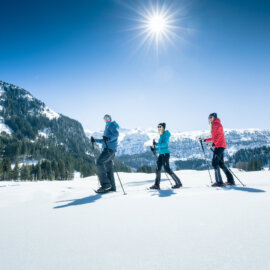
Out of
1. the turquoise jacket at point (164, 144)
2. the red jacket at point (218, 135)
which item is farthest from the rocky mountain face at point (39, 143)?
the red jacket at point (218, 135)

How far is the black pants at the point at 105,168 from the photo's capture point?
5.55m

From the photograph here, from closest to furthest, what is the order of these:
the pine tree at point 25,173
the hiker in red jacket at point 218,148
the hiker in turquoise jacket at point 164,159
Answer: the hiker in red jacket at point 218,148 → the hiker in turquoise jacket at point 164,159 → the pine tree at point 25,173

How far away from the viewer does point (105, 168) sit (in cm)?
572

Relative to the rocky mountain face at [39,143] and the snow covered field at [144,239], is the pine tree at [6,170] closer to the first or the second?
the rocky mountain face at [39,143]

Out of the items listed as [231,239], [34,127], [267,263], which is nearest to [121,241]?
[231,239]

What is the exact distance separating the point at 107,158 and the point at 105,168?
36 cm

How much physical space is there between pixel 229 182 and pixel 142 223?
4708 mm

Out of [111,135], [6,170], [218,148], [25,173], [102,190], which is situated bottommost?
[25,173]

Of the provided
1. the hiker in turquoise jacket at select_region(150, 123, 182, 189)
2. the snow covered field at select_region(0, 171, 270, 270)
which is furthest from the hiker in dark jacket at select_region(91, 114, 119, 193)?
the snow covered field at select_region(0, 171, 270, 270)

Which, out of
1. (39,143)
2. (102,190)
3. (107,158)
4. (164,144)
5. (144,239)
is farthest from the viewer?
(39,143)

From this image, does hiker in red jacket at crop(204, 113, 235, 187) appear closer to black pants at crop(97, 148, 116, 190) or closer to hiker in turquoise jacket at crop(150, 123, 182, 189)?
hiker in turquoise jacket at crop(150, 123, 182, 189)

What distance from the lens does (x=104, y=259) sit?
4.48 ft

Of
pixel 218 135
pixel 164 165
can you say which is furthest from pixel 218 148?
pixel 164 165

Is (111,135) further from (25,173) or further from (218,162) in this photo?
(25,173)
